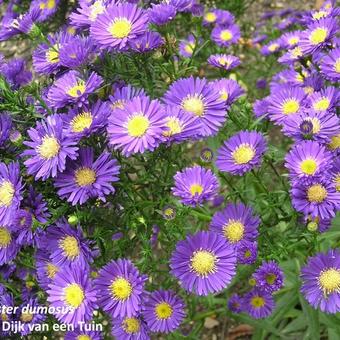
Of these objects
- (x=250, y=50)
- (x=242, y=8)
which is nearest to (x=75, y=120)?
(x=242, y=8)

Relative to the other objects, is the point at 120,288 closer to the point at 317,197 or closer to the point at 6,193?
the point at 6,193

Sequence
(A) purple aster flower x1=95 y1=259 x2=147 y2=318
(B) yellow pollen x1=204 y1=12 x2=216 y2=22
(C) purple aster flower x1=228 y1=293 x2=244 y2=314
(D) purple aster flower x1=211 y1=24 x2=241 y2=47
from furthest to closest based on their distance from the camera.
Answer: (B) yellow pollen x1=204 y1=12 x2=216 y2=22 < (D) purple aster flower x1=211 y1=24 x2=241 y2=47 < (C) purple aster flower x1=228 y1=293 x2=244 y2=314 < (A) purple aster flower x1=95 y1=259 x2=147 y2=318

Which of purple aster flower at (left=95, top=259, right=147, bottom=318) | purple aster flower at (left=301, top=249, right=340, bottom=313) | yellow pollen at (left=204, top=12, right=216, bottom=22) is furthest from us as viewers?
yellow pollen at (left=204, top=12, right=216, bottom=22)

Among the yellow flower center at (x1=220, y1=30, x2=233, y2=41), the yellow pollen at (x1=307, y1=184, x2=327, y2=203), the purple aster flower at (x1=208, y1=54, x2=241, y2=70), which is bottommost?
the yellow pollen at (x1=307, y1=184, x2=327, y2=203)

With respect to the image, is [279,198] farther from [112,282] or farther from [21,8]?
[21,8]

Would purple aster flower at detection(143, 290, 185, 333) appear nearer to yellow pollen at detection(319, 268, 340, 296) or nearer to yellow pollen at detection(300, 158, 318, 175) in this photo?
yellow pollen at detection(319, 268, 340, 296)

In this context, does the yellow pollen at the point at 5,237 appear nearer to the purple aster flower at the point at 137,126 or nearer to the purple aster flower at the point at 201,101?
the purple aster flower at the point at 137,126

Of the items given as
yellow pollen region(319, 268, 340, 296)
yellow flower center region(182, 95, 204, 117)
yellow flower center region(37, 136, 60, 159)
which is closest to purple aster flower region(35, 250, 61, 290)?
yellow flower center region(37, 136, 60, 159)
